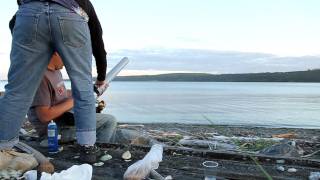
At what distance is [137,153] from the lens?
421 centimetres

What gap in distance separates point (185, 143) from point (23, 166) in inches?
138

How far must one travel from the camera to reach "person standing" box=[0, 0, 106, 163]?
142 inches

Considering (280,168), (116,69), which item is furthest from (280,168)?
(116,69)

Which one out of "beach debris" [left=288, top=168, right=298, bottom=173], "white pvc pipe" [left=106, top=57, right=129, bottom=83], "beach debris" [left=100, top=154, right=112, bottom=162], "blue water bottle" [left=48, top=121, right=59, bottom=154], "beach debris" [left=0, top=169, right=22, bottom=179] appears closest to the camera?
"beach debris" [left=0, top=169, right=22, bottom=179]

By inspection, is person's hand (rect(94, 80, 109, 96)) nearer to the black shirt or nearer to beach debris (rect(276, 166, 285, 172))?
the black shirt

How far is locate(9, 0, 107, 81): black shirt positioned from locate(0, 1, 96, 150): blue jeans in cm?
20

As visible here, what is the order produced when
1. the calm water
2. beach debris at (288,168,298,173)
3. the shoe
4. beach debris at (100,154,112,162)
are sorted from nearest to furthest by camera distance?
beach debris at (288,168,298,173)
the shoe
beach debris at (100,154,112,162)
the calm water

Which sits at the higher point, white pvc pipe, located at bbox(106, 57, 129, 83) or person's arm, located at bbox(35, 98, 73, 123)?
white pvc pipe, located at bbox(106, 57, 129, 83)

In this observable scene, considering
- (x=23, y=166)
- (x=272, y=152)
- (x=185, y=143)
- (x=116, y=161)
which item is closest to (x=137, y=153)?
(x=116, y=161)

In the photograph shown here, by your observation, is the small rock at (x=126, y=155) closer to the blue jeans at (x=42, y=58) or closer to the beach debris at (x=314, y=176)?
the blue jeans at (x=42, y=58)

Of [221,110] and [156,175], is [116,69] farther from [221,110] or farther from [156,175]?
[221,110]

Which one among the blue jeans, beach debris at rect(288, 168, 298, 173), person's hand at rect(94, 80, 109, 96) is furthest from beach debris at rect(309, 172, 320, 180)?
person's hand at rect(94, 80, 109, 96)

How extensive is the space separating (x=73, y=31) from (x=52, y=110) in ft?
4.27

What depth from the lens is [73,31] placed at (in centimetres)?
365
